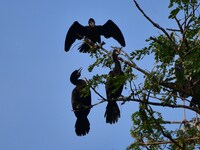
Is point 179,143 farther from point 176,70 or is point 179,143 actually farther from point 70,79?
point 70,79

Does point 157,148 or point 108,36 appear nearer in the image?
point 157,148

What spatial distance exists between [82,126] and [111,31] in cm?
224

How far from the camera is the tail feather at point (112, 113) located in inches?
315

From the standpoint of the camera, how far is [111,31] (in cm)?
1062

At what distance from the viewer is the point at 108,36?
10531 millimetres

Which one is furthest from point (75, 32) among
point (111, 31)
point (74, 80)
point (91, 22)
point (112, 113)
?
point (112, 113)

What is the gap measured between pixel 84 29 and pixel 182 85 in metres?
5.02

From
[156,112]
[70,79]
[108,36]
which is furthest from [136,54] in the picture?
[108,36]

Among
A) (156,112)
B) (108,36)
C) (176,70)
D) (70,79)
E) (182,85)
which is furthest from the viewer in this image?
(108,36)

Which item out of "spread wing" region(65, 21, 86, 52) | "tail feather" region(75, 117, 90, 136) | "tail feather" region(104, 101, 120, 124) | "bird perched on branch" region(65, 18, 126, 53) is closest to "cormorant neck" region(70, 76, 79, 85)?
"tail feather" region(75, 117, 90, 136)

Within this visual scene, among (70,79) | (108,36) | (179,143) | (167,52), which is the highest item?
(108,36)

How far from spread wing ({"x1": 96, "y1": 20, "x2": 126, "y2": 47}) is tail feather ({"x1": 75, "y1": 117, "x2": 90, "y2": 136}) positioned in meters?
1.85

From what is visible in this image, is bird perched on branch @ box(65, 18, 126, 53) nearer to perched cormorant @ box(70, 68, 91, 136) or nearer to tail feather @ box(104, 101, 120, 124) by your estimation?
perched cormorant @ box(70, 68, 91, 136)

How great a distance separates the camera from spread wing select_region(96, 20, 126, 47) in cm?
1042
